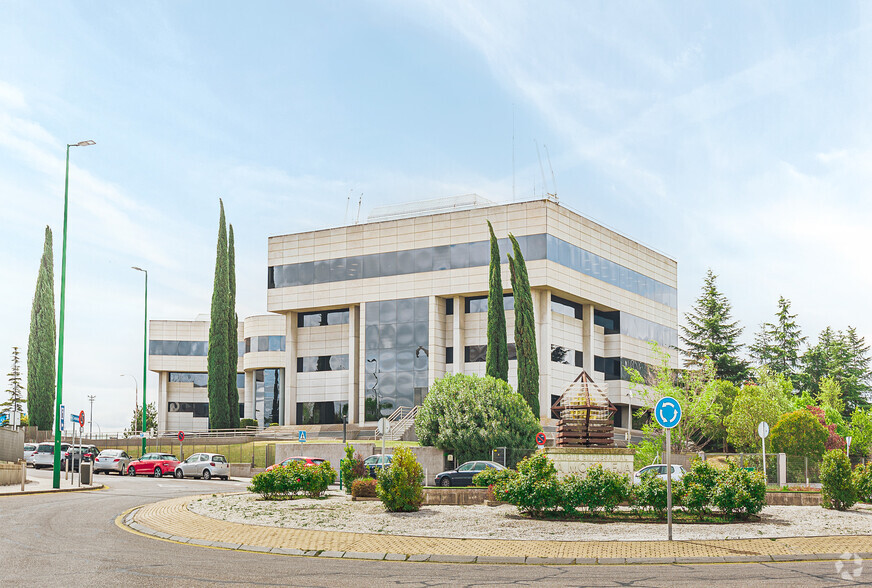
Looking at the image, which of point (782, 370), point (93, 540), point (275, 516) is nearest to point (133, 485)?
point (275, 516)

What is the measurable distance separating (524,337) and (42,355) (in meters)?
44.1

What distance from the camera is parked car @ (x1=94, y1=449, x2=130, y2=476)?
50.9 metres

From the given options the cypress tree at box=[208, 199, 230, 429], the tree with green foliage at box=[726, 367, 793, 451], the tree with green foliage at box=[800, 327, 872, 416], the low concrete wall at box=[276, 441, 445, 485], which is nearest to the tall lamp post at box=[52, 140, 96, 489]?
the low concrete wall at box=[276, 441, 445, 485]

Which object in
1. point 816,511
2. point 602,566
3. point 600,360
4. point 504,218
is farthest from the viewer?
point 600,360

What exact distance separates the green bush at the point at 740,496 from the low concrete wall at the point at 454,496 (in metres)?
6.70

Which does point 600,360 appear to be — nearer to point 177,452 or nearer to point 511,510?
point 177,452

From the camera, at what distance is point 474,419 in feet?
139

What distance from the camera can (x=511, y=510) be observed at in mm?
22172

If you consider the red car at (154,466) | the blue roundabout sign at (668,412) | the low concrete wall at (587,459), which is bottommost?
the red car at (154,466)

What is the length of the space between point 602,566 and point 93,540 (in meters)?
9.77

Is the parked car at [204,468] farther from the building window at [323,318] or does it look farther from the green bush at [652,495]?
the green bush at [652,495]

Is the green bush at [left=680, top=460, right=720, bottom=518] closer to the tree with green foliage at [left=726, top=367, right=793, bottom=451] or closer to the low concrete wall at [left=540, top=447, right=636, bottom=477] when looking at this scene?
the low concrete wall at [left=540, top=447, right=636, bottom=477]

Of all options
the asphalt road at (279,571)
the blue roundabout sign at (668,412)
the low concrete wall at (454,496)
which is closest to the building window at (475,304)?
the low concrete wall at (454,496)

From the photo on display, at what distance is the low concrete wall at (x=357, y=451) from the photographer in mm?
42375
